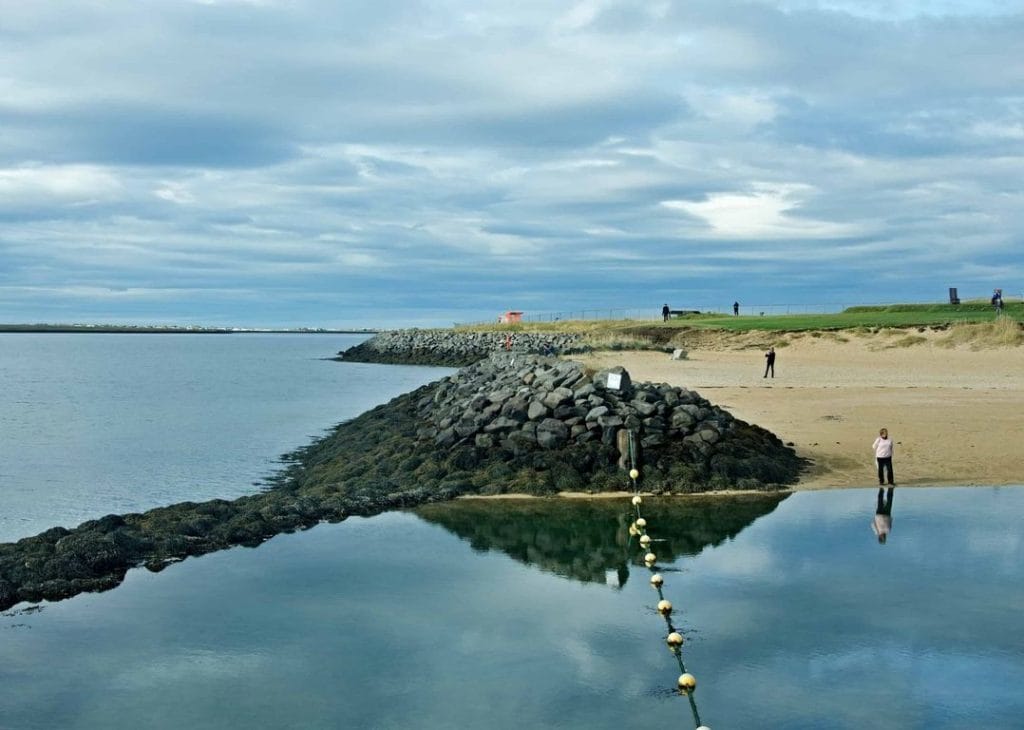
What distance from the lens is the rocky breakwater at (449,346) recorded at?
209ft

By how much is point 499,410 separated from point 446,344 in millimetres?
62969

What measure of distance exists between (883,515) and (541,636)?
278 inches

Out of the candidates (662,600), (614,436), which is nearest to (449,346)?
(614,436)

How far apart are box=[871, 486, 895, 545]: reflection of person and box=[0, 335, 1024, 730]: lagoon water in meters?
0.13

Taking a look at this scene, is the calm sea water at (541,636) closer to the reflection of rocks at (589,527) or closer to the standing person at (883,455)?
the reflection of rocks at (589,527)

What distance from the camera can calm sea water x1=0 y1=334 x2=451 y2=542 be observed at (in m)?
21.6

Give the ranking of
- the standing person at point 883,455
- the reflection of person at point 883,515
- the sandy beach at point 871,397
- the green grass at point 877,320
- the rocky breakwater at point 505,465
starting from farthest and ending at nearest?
the green grass at point 877,320, the sandy beach at point 871,397, the standing person at point 883,455, the rocky breakwater at point 505,465, the reflection of person at point 883,515

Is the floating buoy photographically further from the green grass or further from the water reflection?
the green grass

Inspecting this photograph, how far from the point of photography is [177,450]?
2972 cm

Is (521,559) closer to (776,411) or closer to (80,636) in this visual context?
(80,636)

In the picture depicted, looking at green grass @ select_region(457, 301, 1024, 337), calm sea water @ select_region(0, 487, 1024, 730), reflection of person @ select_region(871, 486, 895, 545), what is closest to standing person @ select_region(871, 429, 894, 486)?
reflection of person @ select_region(871, 486, 895, 545)

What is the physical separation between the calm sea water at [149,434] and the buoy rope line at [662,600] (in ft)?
31.9

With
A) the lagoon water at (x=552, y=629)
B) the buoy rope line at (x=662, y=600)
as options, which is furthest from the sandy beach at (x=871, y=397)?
the lagoon water at (x=552, y=629)

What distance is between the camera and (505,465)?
56.3 feet
